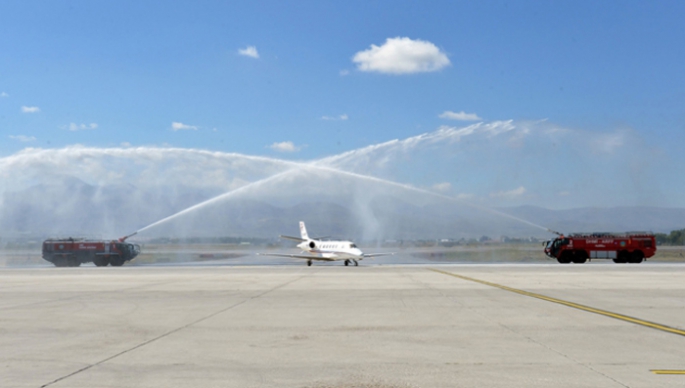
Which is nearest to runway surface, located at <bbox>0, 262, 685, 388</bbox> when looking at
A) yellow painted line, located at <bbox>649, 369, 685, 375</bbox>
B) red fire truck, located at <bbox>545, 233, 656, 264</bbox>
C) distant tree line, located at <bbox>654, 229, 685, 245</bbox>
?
yellow painted line, located at <bbox>649, 369, 685, 375</bbox>

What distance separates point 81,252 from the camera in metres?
65.0

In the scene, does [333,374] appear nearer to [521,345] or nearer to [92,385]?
[92,385]

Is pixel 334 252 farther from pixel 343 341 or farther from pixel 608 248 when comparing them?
pixel 343 341

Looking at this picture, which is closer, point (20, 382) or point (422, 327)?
point (20, 382)

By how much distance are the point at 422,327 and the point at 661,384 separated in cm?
724

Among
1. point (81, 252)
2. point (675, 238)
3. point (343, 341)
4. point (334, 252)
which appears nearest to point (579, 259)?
point (334, 252)

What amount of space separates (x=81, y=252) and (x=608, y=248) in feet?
191

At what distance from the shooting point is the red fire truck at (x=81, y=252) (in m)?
64.5

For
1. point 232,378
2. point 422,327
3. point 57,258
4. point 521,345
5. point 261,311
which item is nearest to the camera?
point 232,378

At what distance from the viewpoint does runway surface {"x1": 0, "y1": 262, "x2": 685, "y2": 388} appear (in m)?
9.88

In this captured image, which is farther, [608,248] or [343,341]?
[608,248]

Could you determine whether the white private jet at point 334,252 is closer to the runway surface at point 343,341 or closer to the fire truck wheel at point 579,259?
the fire truck wheel at point 579,259

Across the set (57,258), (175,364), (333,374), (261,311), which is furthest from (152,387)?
(57,258)

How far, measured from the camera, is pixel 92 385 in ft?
30.6
